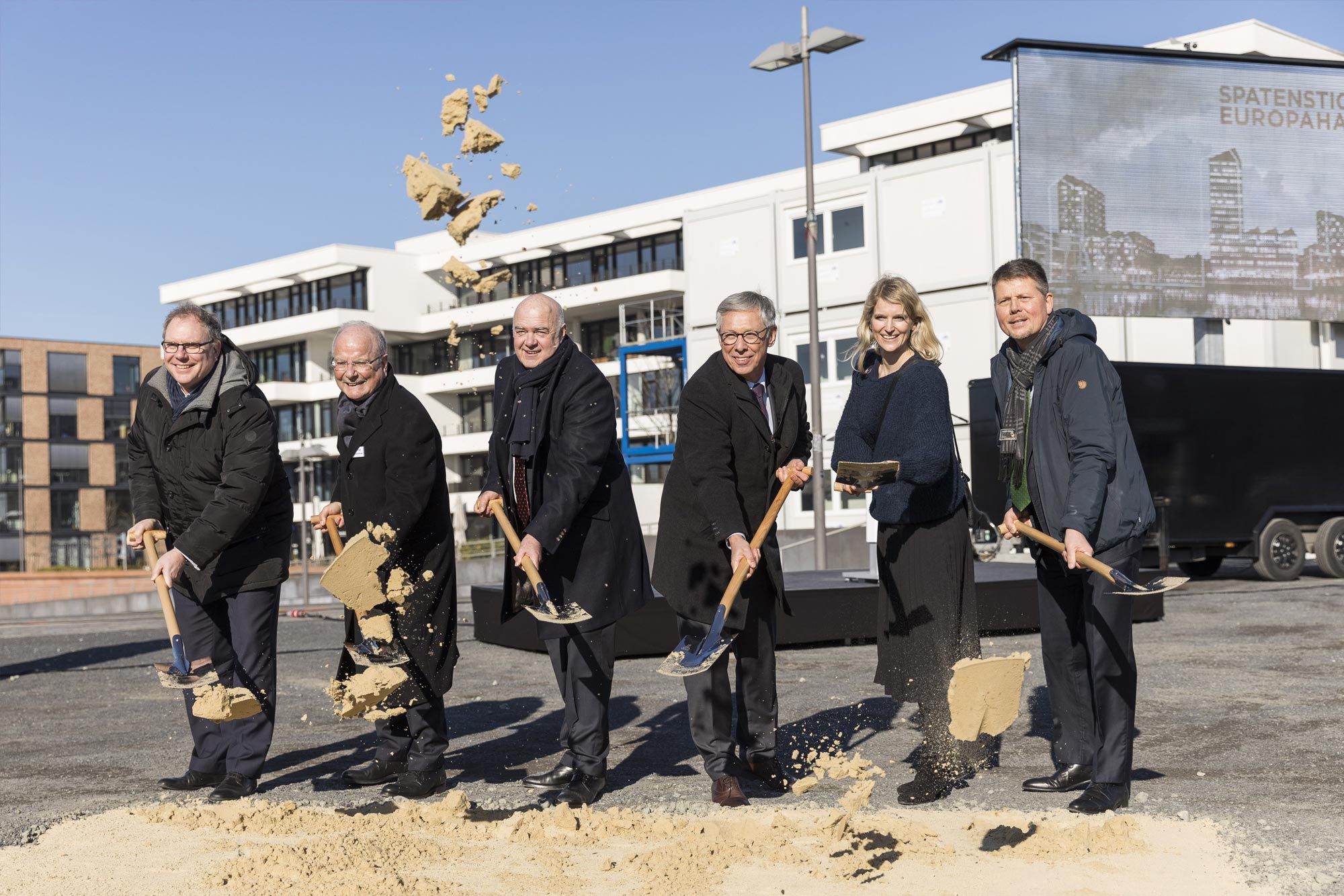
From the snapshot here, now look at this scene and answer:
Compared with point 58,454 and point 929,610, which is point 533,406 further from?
point 58,454

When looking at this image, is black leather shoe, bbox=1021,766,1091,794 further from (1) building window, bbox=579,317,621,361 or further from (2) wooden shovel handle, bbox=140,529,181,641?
(1) building window, bbox=579,317,621,361

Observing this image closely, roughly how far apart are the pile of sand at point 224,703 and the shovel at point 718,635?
1611 millimetres

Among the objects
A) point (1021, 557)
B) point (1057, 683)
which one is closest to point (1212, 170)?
point (1021, 557)

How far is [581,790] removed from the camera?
4965mm

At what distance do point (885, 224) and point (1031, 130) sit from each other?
547 inches

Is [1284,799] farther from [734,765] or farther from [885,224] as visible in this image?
[885,224]

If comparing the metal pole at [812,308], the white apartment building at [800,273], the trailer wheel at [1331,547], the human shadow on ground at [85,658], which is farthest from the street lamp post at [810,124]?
the human shadow on ground at [85,658]

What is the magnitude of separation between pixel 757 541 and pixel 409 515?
140cm

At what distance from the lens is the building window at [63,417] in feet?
242

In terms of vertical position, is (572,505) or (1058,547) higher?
(572,505)

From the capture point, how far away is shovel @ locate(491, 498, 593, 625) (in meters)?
4.86

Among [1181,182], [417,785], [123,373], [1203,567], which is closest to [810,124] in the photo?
[1181,182]

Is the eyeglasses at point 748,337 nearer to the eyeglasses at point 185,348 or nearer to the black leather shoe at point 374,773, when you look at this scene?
the eyeglasses at point 185,348

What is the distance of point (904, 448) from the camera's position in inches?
195
